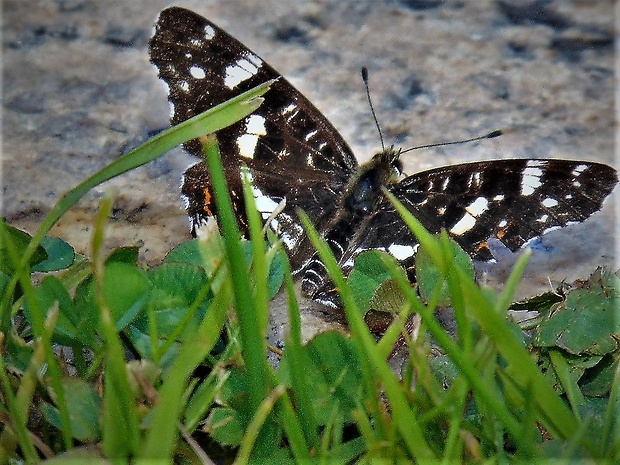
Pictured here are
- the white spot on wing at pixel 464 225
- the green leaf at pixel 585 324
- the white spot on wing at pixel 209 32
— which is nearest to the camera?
the green leaf at pixel 585 324

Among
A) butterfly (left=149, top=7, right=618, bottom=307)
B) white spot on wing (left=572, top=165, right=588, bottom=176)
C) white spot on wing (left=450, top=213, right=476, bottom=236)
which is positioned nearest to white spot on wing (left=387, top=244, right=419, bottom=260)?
butterfly (left=149, top=7, right=618, bottom=307)

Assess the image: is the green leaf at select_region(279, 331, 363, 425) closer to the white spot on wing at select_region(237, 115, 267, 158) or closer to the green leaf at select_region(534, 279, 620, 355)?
the green leaf at select_region(534, 279, 620, 355)

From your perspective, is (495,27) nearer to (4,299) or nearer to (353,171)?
(353,171)

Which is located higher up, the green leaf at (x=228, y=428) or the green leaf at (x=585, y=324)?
the green leaf at (x=585, y=324)

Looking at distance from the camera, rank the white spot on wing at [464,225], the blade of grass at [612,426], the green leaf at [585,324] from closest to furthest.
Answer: the blade of grass at [612,426], the green leaf at [585,324], the white spot on wing at [464,225]

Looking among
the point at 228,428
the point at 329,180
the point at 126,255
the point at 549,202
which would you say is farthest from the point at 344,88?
the point at 228,428

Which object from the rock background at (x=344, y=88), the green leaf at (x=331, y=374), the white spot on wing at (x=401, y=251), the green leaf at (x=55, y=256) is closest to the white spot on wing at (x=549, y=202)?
the rock background at (x=344, y=88)

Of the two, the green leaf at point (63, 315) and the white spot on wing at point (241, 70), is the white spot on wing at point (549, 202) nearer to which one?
the white spot on wing at point (241, 70)
